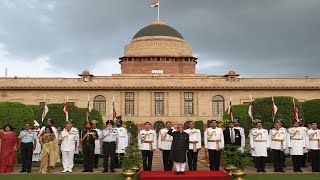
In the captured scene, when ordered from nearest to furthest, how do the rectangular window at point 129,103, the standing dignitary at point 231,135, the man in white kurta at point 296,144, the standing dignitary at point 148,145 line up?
the standing dignitary at point 148,145 < the man in white kurta at point 296,144 < the standing dignitary at point 231,135 < the rectangular window at point 129,103

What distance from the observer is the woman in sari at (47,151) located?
41.3ft

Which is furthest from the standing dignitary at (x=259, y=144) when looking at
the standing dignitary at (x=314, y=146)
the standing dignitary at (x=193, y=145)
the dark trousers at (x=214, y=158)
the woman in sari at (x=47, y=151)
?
the woman in sari at (x=47, y=151)

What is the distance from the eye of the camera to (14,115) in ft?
83.6

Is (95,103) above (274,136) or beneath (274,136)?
above

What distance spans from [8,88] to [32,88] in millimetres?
2699

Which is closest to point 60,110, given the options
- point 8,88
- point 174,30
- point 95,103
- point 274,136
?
point 95,103

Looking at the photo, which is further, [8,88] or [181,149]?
[8,88]

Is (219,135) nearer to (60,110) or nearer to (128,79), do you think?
(60,110)

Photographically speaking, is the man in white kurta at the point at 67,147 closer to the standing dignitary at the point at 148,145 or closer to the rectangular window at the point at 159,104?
the standing dignitary at the point at 148,145

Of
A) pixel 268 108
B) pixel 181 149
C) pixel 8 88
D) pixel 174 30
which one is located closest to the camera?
pixel 181 149

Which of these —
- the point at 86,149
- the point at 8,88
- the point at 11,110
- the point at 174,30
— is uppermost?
the point at 174,30

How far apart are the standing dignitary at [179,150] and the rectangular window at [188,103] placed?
32.2m

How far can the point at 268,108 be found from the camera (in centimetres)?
2473

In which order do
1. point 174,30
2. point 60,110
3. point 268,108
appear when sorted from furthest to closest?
point 174,30, point 60,110, point 268,108
